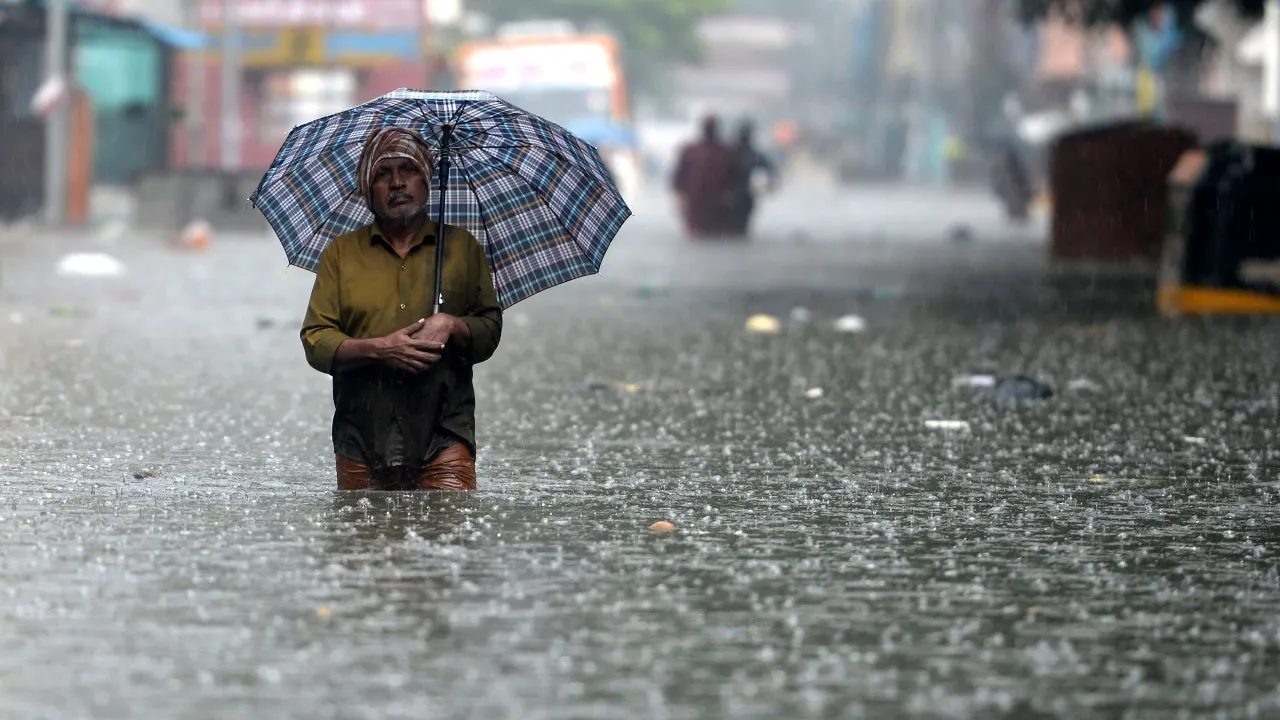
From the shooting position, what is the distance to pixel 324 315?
758 centimetres

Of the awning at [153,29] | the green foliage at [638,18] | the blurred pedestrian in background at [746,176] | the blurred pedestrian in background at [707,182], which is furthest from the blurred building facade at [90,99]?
the green foliage at [638,18]

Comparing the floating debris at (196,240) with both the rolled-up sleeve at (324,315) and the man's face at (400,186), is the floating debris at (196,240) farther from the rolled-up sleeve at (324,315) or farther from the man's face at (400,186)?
the man's face at (400,186)

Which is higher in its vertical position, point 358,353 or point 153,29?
point 153,29

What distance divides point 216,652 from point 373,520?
6.29ft

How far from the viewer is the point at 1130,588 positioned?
6602mm

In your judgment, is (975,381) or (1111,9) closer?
(975,381)

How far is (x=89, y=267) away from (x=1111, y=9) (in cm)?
944

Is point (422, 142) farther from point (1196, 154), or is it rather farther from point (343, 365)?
point (1196, 154)

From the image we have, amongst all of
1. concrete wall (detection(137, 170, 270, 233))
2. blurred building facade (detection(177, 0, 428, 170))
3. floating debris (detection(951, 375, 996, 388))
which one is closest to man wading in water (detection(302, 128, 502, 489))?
floating debris (detection(951, 375, 996, 388))

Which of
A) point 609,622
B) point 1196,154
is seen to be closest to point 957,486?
point 609,622

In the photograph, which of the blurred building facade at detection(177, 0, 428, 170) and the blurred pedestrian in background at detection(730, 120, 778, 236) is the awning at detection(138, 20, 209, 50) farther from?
the blurred building facade at detection(177, 0, 428, 170)

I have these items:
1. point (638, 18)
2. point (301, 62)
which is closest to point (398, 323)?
point (301, 62)

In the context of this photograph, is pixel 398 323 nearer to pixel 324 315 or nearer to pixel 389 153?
pixel 324 315

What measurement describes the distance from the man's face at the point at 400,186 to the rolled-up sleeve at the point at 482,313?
277 mm
